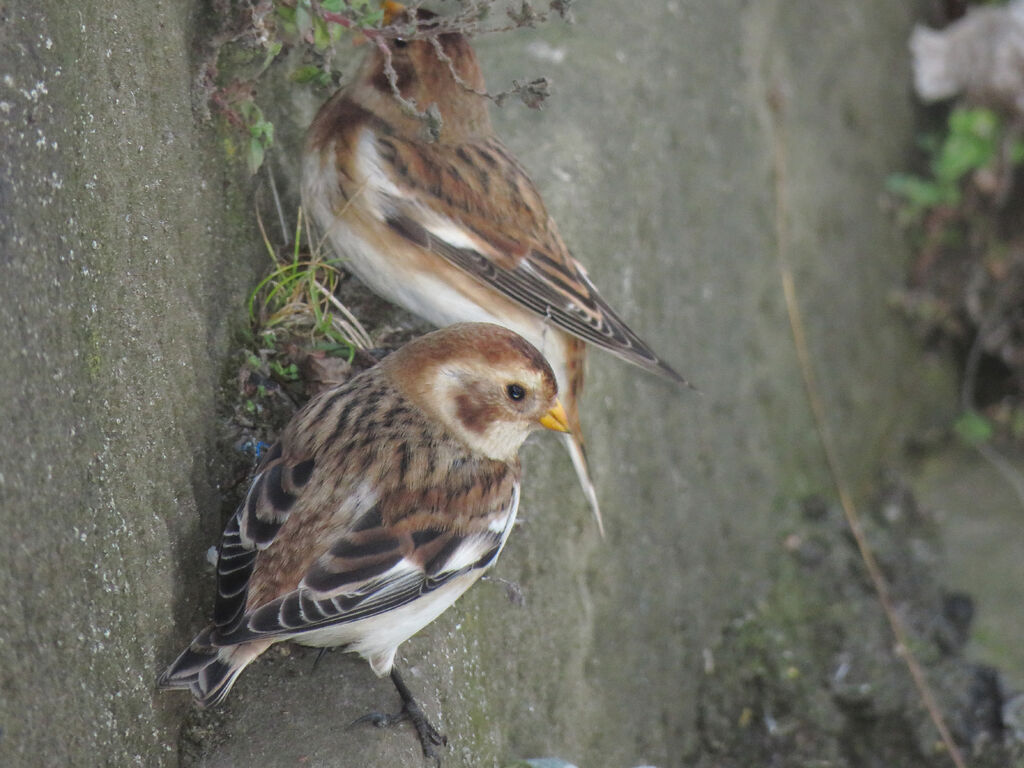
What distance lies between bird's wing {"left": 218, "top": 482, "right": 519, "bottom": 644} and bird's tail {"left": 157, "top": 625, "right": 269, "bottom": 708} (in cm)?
4

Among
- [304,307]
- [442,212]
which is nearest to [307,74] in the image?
[442,212]

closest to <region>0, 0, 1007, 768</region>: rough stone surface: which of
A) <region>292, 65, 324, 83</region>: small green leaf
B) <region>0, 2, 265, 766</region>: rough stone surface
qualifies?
<region>0, 2, 265, 766</region>: rough stone surface

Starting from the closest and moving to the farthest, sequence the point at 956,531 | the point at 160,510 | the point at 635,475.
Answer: the point at 160,510, the point at 635,475, the point at 956,531

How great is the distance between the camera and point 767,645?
487 centimetres

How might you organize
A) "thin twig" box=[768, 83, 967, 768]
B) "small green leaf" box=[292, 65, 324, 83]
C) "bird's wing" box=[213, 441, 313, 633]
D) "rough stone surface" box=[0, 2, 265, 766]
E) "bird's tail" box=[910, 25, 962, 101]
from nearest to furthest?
"rough stone surface" box=[0, 2, 265, 766] → "bird's wing" box=[213, 441, 313, 633] → "small green leaf" box=[292, 65, 324, 83] → "thin twig" box=[768, 83, 967, 768] → "bird's tail" box=[910, 25, 962, 101]

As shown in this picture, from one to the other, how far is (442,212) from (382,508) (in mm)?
1246

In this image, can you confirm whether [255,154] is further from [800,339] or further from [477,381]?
[800,339]

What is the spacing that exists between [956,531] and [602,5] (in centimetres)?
310

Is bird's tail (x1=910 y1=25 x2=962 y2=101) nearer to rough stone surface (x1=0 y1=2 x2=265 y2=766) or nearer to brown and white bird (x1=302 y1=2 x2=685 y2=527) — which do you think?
brown and white bird (x1=302 y1=2 x2=685 y2=527)

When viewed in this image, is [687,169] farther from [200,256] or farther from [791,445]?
[200,256]

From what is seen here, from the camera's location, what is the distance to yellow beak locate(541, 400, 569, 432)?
3250 mm

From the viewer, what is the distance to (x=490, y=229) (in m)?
3.78

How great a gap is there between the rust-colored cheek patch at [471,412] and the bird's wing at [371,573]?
10.3 inches

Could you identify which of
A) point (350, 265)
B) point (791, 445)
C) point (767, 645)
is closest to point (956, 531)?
point (791, 445)
